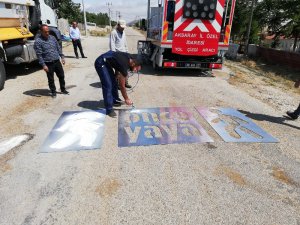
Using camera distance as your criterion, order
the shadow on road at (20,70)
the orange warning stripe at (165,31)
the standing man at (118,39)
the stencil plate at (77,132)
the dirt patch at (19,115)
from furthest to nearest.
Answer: the shadow on road at (20,70) → the orange warning stripe at (165,31) → the standing man at (118,39) → the dirt patch at (19,115) → the stencil plate at (77,132)

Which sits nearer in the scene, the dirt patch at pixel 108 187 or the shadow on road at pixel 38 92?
the dirt patch at pixel 108 187

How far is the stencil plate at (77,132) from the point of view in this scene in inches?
163

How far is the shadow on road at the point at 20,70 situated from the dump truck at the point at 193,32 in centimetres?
484

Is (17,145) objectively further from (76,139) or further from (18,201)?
(18,201)

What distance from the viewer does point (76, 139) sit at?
4367mm

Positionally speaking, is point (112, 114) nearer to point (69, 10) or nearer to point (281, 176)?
point (281, 176)

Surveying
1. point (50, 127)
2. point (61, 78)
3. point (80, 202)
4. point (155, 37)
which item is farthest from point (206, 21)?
point (80, 202)

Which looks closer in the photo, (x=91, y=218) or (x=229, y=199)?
(x=91, y=218)

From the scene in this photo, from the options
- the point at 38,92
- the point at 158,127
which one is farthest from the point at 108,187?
the point at 38,92

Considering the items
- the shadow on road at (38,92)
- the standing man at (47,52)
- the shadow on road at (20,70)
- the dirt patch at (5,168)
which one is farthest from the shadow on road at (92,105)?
the shadow on road at (20,70)

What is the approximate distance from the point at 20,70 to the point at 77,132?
6.69m

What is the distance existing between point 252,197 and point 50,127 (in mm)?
3611

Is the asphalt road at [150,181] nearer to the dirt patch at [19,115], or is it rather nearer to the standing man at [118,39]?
the dirt patch at [19,115]

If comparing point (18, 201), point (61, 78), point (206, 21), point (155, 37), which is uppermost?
point (206, 21)
